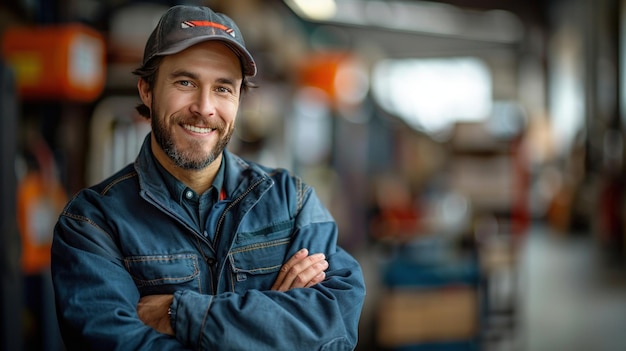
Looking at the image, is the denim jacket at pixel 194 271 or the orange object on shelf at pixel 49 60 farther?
the orange object on shelf at pixel 49 60

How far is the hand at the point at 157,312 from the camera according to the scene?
3.88 ft

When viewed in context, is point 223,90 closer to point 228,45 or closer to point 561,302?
point 228,45

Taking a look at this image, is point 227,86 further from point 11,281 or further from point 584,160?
point 584,160

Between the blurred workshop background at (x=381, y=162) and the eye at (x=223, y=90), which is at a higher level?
the eye at (x=223, y=90)

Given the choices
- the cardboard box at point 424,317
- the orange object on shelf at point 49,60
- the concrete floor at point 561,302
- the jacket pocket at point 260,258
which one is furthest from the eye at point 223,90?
the concrete floor at point 561,302

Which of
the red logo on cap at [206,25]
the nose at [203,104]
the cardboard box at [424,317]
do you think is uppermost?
the red logo on cap at [206,25]

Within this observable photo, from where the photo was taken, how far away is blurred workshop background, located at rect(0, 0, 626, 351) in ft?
13.9

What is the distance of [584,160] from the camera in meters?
14.2

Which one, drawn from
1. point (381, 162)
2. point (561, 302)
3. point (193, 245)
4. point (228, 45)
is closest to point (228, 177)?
point (193, 245)

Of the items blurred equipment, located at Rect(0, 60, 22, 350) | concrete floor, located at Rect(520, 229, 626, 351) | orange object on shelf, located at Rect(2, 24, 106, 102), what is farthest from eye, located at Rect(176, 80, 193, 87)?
concrete floor, located at Rect(520, 229, 626, 351)

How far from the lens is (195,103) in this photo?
1144 millimetres

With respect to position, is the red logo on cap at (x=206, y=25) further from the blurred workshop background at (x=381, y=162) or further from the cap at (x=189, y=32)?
the blurred workshop background at (x=381, y=162)

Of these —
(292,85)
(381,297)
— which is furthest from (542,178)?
(381,297)

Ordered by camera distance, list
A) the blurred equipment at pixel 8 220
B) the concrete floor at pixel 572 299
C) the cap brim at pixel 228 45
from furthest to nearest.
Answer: the concrete floor at pixel 572 299, the blurred equipment at pixel 8 220, the cap brim at pixel 228 45
